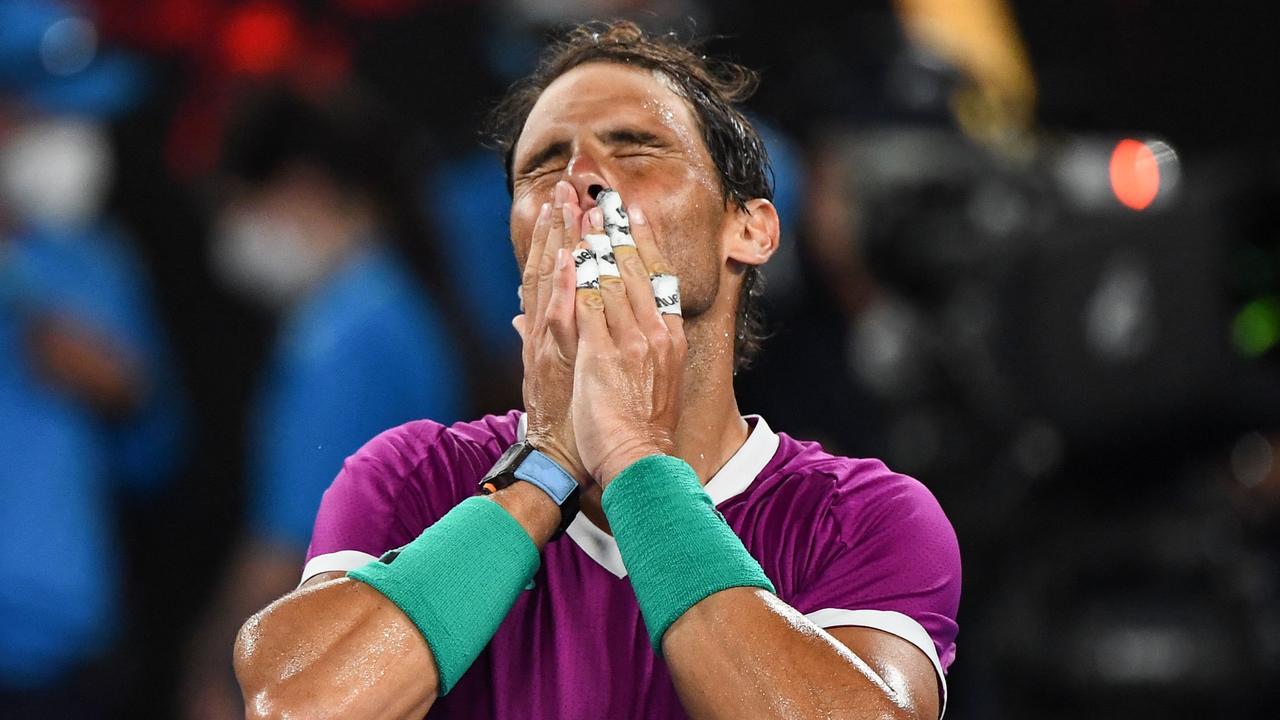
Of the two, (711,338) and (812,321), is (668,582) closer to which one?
(711,338)

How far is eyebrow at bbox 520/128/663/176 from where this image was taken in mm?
2145

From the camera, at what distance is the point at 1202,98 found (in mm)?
5266

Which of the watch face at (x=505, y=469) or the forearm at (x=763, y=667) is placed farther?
the watch face at (x=505, y=469)

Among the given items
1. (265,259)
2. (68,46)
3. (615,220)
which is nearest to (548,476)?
(615,220)

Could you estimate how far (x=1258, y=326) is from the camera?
4.42m

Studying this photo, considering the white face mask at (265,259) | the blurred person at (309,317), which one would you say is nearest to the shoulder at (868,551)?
the blurred person at (309,317)

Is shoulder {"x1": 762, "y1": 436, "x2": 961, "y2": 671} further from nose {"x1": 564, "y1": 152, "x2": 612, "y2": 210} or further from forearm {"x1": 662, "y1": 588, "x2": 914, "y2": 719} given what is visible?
nose {"x1": 564, "y1": 152, "x2": 612, "y2": 210}

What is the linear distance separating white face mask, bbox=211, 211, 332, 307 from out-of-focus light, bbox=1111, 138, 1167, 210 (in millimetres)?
2392

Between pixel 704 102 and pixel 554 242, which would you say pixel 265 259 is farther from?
pixel 554 242

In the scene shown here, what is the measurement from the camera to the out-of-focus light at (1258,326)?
4.33 metres

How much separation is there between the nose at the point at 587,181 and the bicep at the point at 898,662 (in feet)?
2.24

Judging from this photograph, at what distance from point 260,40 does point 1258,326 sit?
3.24 m

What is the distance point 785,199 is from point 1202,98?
186 centimetres

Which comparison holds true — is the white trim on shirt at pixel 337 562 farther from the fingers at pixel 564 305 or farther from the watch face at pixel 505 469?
the fingers at pixel 564 305
